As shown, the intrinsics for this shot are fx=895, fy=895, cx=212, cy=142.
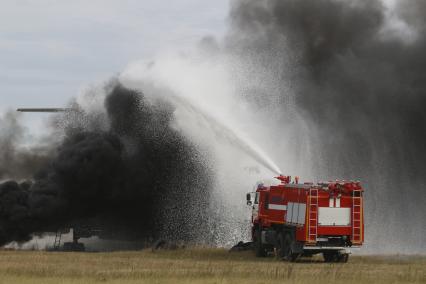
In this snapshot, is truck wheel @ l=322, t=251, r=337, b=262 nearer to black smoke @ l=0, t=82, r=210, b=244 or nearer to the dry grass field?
the dry grass field

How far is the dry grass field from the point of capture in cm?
3231

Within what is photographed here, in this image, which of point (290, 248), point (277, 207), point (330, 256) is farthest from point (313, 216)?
point (277, 207)

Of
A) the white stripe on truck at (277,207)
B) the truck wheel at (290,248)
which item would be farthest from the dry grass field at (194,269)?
the white stripe on truck at (277,207)

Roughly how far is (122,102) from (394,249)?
21.7 metres

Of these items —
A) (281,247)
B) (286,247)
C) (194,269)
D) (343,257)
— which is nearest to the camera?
(194,269)

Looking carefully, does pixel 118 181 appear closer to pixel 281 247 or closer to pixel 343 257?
pixel 281 247

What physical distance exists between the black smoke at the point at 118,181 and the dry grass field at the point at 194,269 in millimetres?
9415

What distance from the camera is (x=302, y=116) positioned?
72.5 meters

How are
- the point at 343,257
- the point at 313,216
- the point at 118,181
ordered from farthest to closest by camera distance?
1. the point at 118,181
2. the point at 343,257
3. the point at 313,216

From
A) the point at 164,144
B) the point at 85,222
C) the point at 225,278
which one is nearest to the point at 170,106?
the point at 164,144

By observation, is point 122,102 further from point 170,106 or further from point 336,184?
point 336,184

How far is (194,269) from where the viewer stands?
123 feet

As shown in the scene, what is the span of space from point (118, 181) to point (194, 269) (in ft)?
74.9

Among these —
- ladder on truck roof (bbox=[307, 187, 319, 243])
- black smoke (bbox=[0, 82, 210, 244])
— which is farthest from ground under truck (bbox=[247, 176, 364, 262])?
black smoke (bbox=[0, 82, 210, 244])
